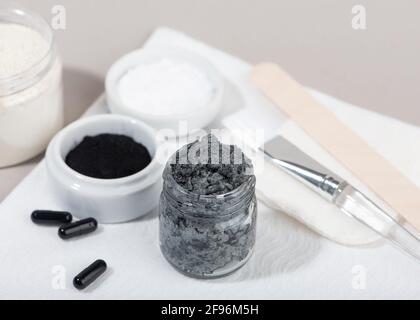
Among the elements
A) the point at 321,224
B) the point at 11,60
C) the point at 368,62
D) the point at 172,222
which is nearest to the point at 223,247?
the point at 172,222

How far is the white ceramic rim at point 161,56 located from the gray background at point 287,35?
13cm

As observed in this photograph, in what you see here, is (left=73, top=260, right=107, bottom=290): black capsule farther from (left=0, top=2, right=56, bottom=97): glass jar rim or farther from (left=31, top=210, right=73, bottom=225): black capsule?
(left=0, top=2, right=56, bottom=97): glass jar rim

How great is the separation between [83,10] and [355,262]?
30.9 inches

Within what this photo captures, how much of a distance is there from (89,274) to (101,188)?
0.13 m

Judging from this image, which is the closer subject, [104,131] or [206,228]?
[206,228]

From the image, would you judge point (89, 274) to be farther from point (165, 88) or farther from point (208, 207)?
point (165, 88)

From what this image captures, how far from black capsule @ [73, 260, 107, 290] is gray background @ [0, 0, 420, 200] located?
0.53m

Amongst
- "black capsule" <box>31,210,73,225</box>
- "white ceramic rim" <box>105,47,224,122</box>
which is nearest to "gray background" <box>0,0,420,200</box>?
"white ceramic rim" <box>105,47,224,122</box>

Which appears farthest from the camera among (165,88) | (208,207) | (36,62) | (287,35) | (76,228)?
(287,35)

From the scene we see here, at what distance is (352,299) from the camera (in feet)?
4.25

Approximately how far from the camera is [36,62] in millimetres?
1452

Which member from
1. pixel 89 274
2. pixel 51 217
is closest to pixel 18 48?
pixel 51 217

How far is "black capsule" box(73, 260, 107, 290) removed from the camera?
1282 millimetres

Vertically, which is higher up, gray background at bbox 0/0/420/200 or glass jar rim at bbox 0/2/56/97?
glass jar rim at bbox 0/2/56/97
